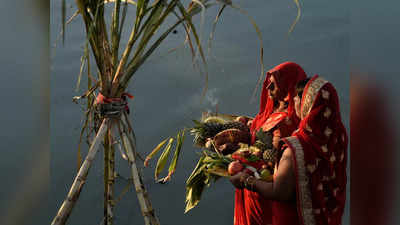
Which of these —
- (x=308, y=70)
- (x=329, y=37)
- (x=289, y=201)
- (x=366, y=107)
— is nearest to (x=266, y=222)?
(x=289, y=201)

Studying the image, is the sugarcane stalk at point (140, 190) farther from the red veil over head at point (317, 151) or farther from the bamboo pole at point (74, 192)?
the red veil over head at point (317, 151)

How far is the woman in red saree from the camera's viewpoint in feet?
4.09

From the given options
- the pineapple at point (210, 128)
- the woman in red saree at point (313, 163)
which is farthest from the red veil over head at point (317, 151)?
the pineapple at point (210, 128)

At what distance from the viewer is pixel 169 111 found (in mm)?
2406

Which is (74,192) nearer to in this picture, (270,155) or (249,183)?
(249,183)

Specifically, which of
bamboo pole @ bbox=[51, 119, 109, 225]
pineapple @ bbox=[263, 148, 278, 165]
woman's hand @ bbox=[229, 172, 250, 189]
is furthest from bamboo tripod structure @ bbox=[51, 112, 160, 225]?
pineapple @ bbox=[263, 148, 278, 165]

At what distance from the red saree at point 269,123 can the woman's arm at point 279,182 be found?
6.9 inches

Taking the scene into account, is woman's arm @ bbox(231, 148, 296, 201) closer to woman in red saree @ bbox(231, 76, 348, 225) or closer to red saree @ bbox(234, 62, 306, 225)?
woman in red saree @ bbox(231, 76, 348, 225)

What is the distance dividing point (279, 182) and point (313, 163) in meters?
0.12

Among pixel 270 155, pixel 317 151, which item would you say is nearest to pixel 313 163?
pixel 317 151

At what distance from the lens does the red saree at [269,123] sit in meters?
1.43

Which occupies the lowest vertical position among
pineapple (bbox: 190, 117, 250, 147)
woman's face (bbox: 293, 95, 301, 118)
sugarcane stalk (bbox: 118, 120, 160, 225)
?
sugarcane stalk (bbox: 118, 120, 160, 225)

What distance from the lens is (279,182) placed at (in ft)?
4.16

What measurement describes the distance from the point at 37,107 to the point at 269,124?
1270 millimetres
